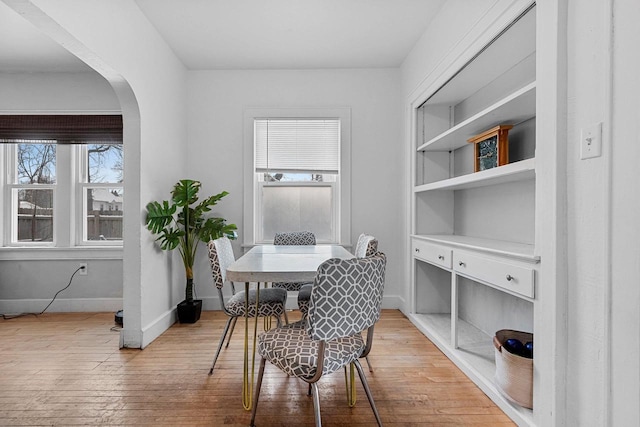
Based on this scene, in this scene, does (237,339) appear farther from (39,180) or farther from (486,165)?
(39,180)

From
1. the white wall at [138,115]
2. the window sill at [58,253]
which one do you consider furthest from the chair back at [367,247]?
the window sill at [58,253]

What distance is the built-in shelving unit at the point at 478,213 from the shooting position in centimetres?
185

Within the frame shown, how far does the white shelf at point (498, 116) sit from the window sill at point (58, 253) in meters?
3.53

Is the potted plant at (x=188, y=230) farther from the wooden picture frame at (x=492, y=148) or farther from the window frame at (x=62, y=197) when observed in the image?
the wooden picture frame at (x=492, y=148)

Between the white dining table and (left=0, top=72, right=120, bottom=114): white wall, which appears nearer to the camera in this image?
the white dining table

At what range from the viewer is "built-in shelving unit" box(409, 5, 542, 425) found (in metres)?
1.85

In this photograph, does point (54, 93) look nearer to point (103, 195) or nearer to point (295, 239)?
point (103, 195)

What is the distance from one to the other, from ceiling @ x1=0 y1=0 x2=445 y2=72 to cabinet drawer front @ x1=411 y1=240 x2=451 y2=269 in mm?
1957

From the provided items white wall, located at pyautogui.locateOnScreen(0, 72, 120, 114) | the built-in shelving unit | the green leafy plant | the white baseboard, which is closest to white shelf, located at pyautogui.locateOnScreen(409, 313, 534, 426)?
the built-in shelving unit

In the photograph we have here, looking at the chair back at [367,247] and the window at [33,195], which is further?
the window at [33,195]

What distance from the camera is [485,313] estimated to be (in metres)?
2.79

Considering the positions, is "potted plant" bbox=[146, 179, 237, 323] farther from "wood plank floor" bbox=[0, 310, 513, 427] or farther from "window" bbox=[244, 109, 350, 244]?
"window" bbox=[244, 109, 350, 244]

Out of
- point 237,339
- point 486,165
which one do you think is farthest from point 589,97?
point 237,339

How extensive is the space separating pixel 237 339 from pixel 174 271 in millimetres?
1086
